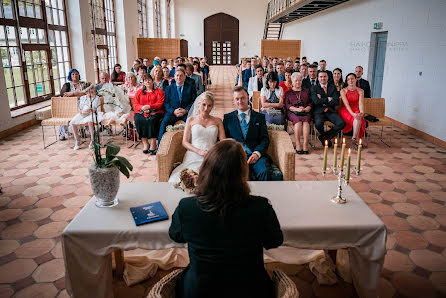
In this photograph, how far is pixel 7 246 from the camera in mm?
3438

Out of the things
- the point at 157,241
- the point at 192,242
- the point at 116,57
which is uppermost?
the point at 116,57

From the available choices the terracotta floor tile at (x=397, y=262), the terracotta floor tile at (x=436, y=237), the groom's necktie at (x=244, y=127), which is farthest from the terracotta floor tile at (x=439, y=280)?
the groom's necktie at (x=244, y=127)

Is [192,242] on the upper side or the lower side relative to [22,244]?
upper

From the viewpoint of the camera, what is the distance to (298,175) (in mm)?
5391

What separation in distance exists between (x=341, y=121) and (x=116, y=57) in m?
10.7

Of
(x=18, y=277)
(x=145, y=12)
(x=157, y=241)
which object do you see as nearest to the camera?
(x=157, y=241)

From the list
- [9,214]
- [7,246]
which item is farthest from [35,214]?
[7,246]

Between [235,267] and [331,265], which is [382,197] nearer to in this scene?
[331,265]

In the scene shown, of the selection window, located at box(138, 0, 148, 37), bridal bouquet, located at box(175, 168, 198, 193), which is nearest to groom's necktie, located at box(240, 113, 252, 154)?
bridal bouquet, located at box(175, 168, 198, 193)

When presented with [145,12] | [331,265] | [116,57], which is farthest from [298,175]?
[145,12]

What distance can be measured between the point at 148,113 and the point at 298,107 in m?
2.85

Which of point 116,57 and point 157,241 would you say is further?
point 116,57

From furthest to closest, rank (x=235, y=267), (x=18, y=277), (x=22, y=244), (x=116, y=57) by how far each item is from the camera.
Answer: (x=116, y=57) → (x=22, y=244) → (x=18, y=277) → (x=235, y=267)

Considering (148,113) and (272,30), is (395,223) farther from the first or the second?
(272,30)
